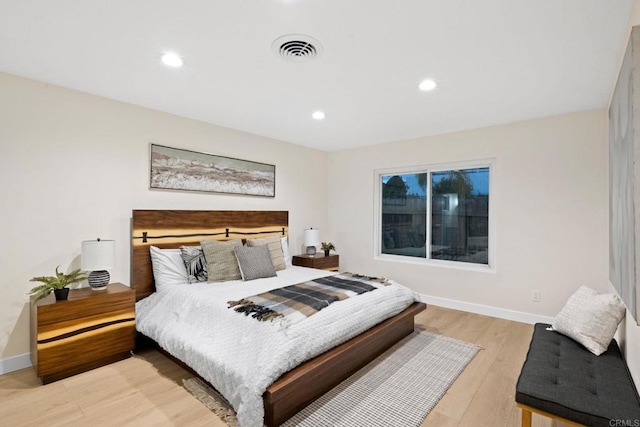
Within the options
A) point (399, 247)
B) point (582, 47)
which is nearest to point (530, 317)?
point (399, 247)

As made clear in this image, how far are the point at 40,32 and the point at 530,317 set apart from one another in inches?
203

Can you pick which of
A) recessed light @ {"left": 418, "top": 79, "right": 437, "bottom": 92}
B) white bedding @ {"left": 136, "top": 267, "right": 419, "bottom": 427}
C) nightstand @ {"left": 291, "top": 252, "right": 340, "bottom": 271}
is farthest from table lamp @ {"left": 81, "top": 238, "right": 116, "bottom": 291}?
recessed light @ {"left": 418, "top": 79, "right": 437, "bottom": 92}

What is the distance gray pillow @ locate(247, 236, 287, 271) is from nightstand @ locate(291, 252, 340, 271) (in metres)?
0.68

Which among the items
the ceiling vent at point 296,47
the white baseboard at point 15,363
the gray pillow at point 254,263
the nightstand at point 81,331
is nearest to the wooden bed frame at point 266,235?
the nightstand at point 81,331

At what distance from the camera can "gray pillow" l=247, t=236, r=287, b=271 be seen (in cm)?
386

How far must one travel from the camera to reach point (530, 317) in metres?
3.65

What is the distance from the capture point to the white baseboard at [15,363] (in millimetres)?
2502

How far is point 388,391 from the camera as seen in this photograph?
2.29 meters

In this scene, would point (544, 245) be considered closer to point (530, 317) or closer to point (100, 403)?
point (530, 317)

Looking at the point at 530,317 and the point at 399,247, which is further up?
the point at 399,247

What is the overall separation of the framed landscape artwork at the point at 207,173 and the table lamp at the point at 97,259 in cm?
91

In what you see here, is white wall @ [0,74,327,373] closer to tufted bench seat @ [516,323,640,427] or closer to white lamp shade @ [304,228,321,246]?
white lamp shade @ [304,228,321,246]

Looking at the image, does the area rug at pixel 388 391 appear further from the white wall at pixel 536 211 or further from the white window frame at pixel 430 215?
the white window frame at pixel 430 215

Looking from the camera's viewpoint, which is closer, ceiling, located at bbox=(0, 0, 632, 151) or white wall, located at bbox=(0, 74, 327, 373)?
ceiling, located at bbox=(0, 0, 632, 151)
